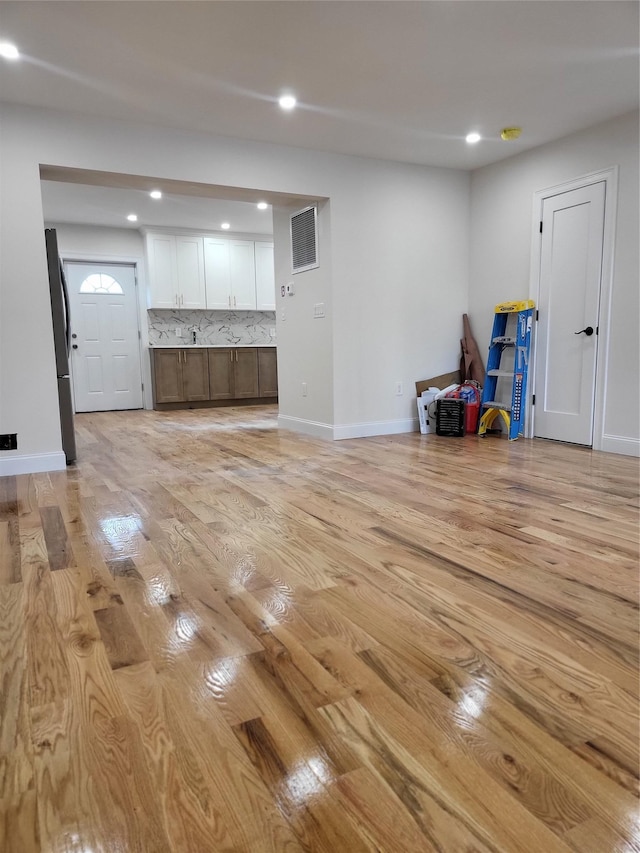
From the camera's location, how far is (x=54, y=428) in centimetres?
371

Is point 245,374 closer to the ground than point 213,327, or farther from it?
closer to the ground

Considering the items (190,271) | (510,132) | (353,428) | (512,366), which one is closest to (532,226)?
(510,132)

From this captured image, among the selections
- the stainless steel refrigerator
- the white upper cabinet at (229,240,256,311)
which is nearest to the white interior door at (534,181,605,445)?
the stainless steel refrigerator

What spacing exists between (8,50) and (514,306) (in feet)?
12.5

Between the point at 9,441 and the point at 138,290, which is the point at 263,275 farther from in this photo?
the point at 9,441

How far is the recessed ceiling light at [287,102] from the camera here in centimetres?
340

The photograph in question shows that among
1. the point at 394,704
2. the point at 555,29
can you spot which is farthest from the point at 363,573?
the point at 555,29

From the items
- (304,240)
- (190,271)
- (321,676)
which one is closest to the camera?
(321,676)

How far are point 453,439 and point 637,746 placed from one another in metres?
3.71

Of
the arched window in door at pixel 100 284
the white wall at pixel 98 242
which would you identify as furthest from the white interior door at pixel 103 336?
the white wall at pixel 98 242

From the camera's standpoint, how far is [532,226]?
4488mm

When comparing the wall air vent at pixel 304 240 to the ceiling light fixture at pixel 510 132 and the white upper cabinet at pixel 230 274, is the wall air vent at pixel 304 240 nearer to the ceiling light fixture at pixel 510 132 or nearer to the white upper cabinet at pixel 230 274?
the ceiling light fixture at pixel 510 132

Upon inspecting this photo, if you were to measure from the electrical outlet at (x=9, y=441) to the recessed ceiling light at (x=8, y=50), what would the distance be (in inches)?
86.1

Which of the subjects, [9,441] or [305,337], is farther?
[305,337]
